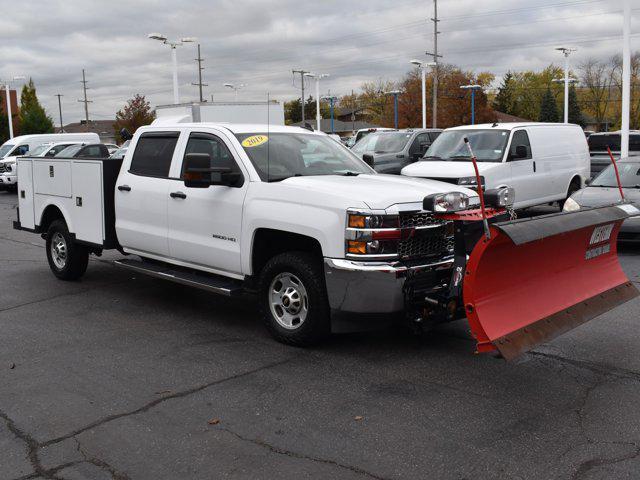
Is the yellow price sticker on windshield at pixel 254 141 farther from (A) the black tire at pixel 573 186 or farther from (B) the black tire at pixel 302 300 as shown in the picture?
(A) the black tire at pixel 573 186

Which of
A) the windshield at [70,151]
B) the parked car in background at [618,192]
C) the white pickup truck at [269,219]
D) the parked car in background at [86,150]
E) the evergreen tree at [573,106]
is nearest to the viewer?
the white pickup truck at [269,219]

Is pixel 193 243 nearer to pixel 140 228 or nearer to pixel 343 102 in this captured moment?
pixel 140 228

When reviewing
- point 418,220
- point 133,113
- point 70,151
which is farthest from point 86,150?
point 133,113

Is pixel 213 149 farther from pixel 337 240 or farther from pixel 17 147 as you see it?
pixel 17 147

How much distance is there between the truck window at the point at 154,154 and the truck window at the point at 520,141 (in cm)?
786

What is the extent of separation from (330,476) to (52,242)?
21.6ft

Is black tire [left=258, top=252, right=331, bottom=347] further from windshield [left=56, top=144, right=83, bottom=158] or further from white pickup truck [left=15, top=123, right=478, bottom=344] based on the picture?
windshield [left=56, top=144, right=83, bottom=158]

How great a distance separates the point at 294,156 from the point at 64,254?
3.94 metres

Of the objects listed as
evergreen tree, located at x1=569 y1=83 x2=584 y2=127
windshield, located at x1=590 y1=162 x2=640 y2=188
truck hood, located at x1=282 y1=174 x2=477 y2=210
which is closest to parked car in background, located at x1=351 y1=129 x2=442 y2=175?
windshield, located at x1=590 y1=162 x2=640 y2=188

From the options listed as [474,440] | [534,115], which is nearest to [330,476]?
[474,440]

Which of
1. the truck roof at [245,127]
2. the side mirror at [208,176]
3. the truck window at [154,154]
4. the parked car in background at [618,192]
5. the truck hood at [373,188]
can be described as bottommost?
the parked car in background at [618,192]

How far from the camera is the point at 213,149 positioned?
706 cm

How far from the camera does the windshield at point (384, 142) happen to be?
19141 millimetres

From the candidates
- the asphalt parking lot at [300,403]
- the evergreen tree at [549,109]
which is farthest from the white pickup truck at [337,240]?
the evergreen tree at [549,109]
